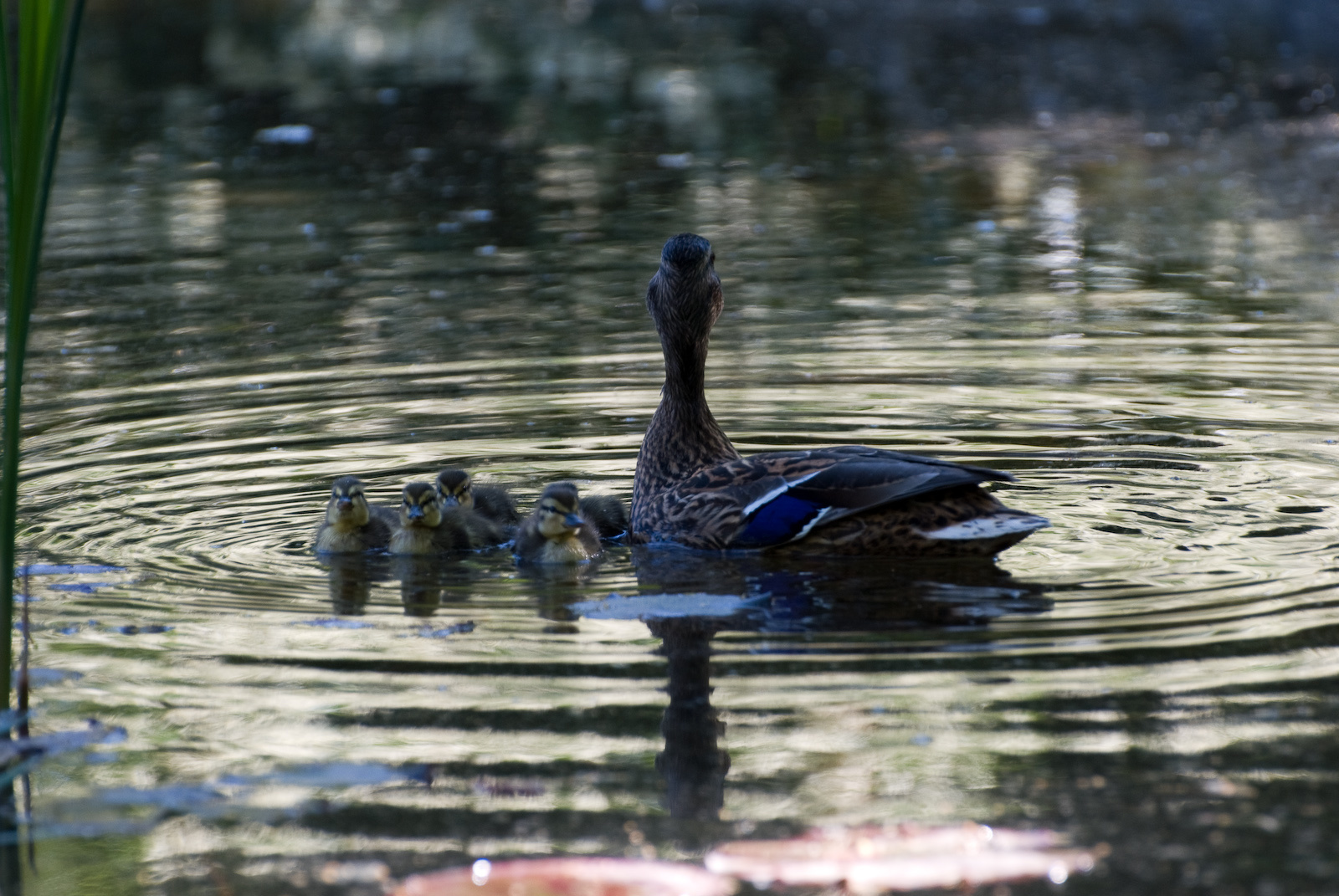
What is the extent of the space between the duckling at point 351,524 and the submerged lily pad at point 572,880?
322 centimetres

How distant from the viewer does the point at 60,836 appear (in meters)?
4.71

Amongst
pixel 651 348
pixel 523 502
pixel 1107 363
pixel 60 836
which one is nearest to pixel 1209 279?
pixel 1107 363

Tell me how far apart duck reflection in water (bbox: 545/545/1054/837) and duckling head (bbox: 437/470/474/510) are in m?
0.83

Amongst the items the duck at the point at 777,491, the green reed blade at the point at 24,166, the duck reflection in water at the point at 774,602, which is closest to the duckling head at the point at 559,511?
the duck reflection in water at the point at 774,602

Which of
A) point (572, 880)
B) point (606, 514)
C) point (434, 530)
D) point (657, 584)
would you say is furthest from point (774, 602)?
point (572, 880)

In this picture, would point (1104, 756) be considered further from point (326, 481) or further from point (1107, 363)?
point (1107, 363)

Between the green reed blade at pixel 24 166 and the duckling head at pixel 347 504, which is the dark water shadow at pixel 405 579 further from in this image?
the green reed blade at pixel 24 166

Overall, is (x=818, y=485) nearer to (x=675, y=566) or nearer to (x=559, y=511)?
(x=675, y=566)

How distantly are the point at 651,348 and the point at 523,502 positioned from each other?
3402 mm

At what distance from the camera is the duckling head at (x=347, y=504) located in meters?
7.42

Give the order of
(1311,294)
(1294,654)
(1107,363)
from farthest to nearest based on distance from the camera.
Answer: (1311,294), (1107,363), (1294,654)

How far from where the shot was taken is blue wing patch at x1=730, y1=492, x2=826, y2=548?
724 cm

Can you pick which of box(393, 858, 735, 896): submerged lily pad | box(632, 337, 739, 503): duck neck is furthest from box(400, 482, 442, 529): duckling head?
box(393, 858, 735, 896): submerged lily pad

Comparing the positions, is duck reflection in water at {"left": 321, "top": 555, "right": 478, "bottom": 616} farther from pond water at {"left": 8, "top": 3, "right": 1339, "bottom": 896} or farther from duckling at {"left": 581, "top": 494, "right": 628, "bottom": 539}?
duckling at {"left": 581, "top": 494, "right": 628, "bottom": 539}
